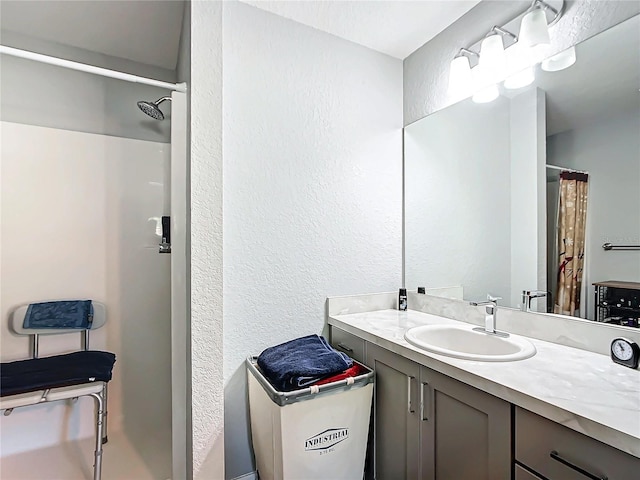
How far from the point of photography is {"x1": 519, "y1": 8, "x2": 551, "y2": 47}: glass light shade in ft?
4.37

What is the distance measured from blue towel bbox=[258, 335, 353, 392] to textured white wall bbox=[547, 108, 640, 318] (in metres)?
0.99

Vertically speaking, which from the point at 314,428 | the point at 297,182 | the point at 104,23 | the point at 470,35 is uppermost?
the point at 104,23

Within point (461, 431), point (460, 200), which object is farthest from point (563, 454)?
point (460, 200)

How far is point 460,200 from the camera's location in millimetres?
1817

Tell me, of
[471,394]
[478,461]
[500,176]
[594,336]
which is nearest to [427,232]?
[500,176]

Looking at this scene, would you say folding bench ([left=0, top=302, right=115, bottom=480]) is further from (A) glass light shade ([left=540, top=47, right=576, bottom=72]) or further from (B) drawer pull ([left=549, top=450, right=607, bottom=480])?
(A) glass light shade ([left=540, top=47, right=576, bottom=72])

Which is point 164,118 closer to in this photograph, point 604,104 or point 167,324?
point 167,324

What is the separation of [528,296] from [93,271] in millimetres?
2352

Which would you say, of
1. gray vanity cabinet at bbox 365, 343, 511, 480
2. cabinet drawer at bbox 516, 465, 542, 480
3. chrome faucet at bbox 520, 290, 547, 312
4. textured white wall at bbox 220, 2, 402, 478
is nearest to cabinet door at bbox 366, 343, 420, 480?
gray vanity cabinet at bbox 365, 343, 511, 480

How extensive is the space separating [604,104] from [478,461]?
1.33 metres

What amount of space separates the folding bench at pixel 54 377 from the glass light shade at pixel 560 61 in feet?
8.04

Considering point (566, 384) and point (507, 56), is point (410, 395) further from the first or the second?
point (507, 56)

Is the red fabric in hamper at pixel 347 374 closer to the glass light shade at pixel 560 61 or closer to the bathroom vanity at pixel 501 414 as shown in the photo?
the bathroom vanity at pixel 501 414

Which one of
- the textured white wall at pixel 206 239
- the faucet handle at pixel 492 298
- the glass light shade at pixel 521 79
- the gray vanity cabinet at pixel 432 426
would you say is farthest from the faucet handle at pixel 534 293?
the textured white wall at pixel 206 239
